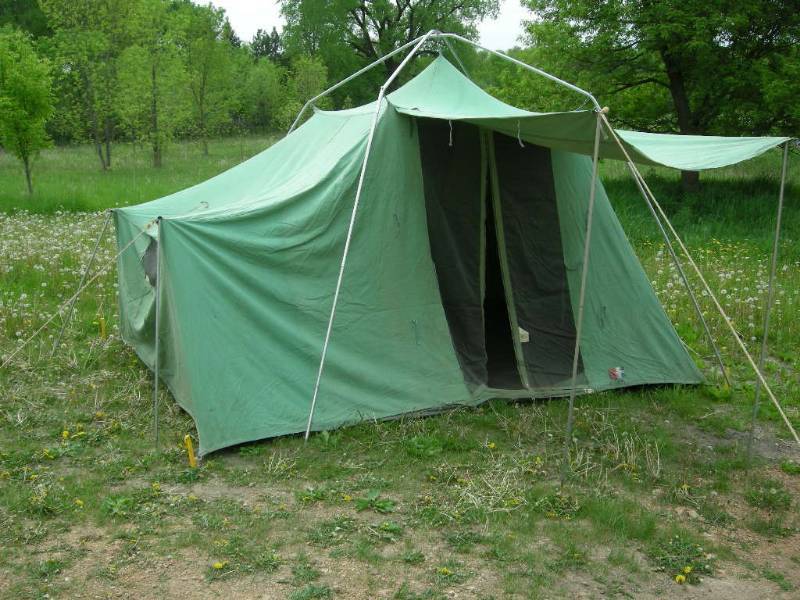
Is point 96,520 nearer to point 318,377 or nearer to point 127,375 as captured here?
point 318,377

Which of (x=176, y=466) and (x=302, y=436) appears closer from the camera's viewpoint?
(x=176, y=466)

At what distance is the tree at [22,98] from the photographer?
44.8 ft

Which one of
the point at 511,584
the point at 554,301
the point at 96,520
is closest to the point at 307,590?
the point at 511,584

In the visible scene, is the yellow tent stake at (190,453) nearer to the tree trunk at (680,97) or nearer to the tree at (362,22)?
the tree trunk at (680,97)

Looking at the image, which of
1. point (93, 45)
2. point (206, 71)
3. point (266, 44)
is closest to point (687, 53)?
→ point (93, 45)

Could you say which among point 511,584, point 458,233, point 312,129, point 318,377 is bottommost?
point 511,584

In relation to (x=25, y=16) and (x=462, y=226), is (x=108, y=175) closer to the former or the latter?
(x=462, y=226)

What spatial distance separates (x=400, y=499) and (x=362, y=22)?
31.2m

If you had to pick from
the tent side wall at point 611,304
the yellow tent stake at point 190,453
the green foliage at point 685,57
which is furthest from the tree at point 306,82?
the yellow tent stake at point 190,453

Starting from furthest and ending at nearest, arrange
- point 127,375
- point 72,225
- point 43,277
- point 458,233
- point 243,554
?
point 72,225, point 43,277, point 127,375, point 458,233, point 243,554

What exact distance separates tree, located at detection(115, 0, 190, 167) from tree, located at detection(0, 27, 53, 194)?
8.55 metres

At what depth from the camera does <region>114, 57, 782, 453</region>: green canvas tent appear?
5.19 meters

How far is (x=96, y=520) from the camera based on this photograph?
13.9 feet

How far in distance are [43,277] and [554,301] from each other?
19.2ft
